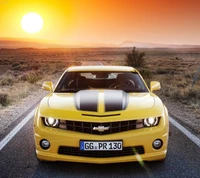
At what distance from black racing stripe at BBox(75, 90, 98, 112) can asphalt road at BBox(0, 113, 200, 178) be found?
0.86m

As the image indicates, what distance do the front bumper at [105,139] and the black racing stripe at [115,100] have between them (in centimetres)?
41

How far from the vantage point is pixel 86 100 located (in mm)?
4910

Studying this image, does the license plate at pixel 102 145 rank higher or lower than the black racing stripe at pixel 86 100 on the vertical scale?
lower

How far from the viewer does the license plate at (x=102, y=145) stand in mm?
4289

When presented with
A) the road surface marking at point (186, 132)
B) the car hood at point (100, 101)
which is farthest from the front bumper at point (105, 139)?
the road surface marking at point (186, 132)

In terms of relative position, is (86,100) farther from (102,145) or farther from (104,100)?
(102,145)

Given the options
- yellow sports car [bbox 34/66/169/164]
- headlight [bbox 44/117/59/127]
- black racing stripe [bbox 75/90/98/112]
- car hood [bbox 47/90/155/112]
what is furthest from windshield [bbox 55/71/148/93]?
headlight [bbox 44/117/59/127]

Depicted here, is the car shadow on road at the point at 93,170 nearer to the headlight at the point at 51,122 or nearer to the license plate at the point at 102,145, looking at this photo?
the license plate at the point at 102,145

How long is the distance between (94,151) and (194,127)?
12.5 ft

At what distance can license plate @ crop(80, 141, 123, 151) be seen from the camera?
169 inches

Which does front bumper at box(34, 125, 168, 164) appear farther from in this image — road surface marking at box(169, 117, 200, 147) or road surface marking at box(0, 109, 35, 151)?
road surface marking at box(169, 117, 200, 147)

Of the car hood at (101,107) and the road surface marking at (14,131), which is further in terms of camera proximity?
the road surface marking at (14,131)

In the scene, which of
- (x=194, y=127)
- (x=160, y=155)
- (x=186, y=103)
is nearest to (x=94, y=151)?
(x=160, y=155)

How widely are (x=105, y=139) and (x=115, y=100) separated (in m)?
0.79
